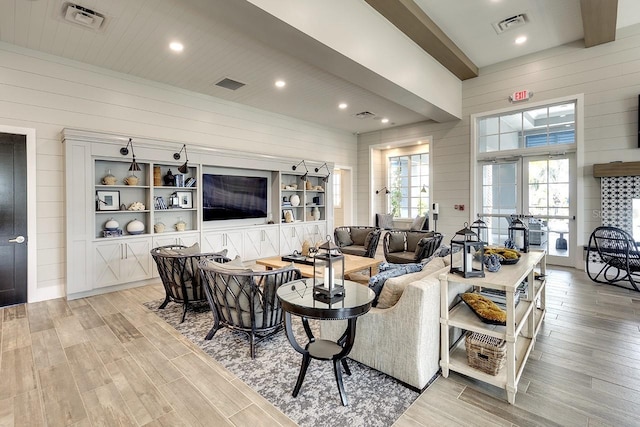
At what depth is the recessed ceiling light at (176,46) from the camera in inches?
164

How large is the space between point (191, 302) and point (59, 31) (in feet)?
12.0

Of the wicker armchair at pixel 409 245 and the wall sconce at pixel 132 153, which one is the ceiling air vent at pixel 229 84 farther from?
the wicker armchair at pixel 409 245

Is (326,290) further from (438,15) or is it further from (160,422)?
(438,15)

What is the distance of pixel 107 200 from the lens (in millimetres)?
4887

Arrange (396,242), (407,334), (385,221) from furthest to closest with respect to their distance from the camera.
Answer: (385,221) < (396,242) < (407,334)

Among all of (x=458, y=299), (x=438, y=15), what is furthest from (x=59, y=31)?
(x=458, y=299)

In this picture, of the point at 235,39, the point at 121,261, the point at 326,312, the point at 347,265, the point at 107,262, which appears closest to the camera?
the point at 326,312

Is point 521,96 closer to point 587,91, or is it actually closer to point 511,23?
point 587,91

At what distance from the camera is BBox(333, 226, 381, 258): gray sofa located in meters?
5.83

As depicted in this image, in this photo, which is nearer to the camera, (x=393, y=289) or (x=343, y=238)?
(x=393, y=289)

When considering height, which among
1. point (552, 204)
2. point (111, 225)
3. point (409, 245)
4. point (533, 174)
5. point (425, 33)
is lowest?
point (409, 245)

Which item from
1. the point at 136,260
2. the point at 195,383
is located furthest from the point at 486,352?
the point at 136,260

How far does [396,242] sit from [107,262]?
15.3ft

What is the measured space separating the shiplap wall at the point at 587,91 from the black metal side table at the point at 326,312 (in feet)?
17.9
